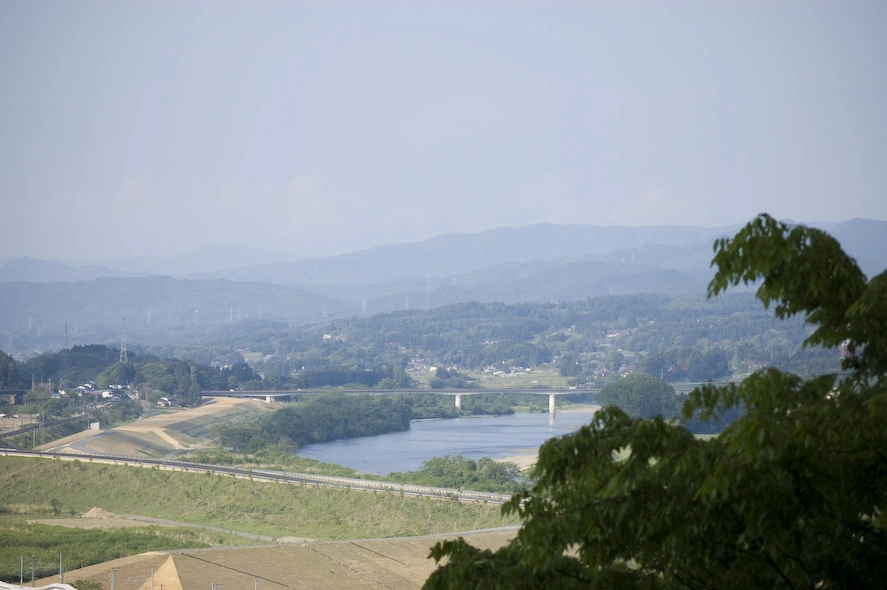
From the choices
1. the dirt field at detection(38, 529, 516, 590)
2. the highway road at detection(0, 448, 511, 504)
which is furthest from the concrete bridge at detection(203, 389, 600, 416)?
the dirt field at detection(38, 529, 516, 590)

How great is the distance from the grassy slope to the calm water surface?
10.8m

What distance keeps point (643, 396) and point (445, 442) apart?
1283 cm

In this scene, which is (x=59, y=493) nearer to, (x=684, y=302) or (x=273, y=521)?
(x=273, y=521)

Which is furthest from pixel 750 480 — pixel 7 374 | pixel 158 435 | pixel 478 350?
pixel 478 350

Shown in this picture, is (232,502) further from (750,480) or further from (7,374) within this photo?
(7,374)

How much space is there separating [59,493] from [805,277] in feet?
119

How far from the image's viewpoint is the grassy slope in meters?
29.7

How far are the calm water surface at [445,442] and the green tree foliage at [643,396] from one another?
270cm

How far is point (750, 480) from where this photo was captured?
3.87 metres

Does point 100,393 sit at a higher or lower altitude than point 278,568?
higher

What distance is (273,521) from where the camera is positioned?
104 ft

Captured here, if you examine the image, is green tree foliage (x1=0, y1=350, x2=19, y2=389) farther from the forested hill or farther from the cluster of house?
the cluster of house

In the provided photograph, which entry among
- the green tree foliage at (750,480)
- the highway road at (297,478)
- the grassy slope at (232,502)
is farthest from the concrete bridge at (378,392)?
the green tree foliage at (750,480)

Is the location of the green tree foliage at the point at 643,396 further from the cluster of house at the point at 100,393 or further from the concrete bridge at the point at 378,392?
the cluster of house at the point at 100,393
